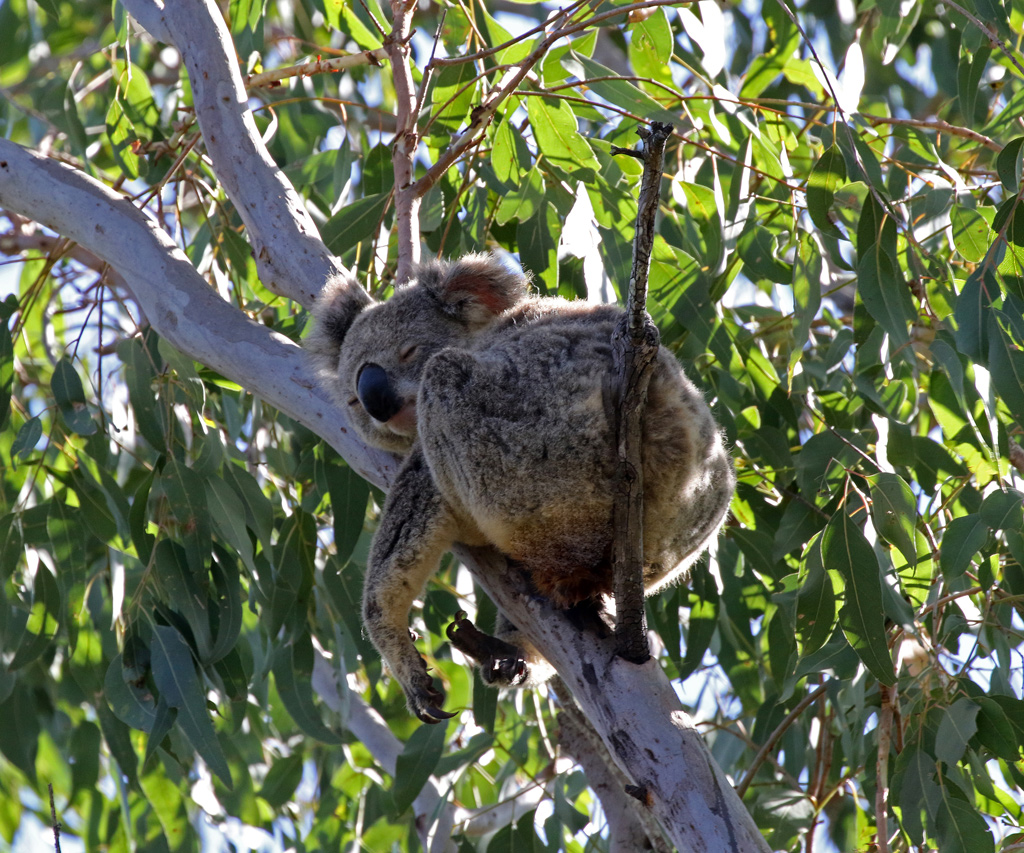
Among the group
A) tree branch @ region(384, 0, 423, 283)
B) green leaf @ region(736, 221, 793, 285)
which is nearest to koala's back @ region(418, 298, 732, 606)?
tree branch @ region(384, 0, 423, 283)

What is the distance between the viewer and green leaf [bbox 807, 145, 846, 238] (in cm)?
257

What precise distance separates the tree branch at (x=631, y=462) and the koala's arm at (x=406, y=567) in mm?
431

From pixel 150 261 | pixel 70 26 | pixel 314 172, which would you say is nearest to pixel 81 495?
pixel 150 261

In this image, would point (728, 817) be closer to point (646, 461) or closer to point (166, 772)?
point (646, 461)

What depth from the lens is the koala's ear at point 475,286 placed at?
2.56 meters

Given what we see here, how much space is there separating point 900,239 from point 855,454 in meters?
0.59

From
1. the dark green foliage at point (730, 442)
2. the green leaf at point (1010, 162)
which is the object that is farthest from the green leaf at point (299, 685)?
the green leaf at point (1010, 162)

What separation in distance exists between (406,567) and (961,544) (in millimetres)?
1216

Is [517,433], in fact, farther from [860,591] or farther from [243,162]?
[243,162]

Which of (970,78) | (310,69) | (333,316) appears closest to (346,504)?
(333,316)

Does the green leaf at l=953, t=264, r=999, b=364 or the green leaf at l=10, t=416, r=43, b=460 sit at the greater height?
the green leaf at l=10, t=416, r=43, b=460

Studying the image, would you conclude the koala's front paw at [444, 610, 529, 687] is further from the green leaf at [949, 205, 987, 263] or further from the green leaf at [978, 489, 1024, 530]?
the green leaf at [949, 205, 987, 263]

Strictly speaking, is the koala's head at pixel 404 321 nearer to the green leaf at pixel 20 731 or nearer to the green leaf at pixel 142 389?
the green leaf at pixel 142 389

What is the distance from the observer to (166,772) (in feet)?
12.0
